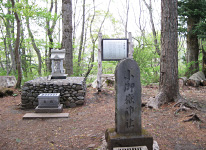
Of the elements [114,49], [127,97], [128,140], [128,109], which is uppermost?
[114,49]

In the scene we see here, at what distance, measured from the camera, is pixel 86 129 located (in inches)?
186

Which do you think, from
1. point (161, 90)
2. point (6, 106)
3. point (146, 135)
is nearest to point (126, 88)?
point (146, 135)

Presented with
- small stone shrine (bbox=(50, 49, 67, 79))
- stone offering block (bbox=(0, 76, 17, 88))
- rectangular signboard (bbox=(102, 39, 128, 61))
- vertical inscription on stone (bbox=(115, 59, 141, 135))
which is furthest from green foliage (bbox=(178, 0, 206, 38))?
stone offering block (bbox=(0, 76, 17, 88))

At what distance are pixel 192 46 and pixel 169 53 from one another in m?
6.12

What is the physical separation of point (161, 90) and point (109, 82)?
4.73m

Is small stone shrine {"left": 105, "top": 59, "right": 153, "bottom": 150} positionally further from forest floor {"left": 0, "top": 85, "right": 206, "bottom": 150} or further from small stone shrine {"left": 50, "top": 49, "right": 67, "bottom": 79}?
small stone shrine {"left": 50, "top": 49, "right": 67, "bottom": 79}

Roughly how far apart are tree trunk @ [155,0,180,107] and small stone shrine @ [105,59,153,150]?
306 cm

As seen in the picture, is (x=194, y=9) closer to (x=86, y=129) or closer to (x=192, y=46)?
(x=192, y=46)

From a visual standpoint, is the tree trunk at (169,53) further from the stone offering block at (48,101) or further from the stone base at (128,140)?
the stone offering block at (48,101)

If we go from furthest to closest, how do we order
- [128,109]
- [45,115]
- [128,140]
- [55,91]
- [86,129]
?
[55,91]
[45,115]
[86,129]
[128,109]
[128,140]

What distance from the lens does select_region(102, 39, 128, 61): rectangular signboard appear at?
7504 millimetres

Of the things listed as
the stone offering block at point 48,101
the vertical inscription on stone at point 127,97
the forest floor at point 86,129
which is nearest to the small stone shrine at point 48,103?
the stone offering block at point 48,101

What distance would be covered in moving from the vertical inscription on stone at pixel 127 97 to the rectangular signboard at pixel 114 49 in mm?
4317

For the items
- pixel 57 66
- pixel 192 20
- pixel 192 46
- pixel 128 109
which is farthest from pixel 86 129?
pixel 192 20
